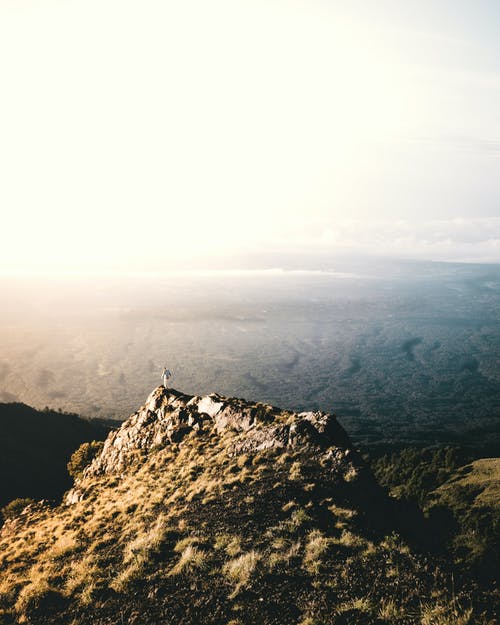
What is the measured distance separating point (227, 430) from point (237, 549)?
16416mm

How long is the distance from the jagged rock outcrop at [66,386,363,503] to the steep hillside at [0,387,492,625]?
16 centimetres

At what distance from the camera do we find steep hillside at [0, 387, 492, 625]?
12391mm

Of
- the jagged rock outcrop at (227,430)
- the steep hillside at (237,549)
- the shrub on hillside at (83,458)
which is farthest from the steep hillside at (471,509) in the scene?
the shrub on hillside at (83,458)

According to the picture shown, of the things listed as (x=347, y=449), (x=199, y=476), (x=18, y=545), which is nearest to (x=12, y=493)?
(x=18, y=545)

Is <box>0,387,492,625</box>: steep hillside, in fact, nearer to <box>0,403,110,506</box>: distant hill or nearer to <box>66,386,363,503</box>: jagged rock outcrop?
<box>66,386,363,503</box>: jagged rock outcrop

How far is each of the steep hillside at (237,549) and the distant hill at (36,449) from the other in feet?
178

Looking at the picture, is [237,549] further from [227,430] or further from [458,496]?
[458,496]

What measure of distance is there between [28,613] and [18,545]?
10475mm

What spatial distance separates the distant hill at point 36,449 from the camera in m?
73.9

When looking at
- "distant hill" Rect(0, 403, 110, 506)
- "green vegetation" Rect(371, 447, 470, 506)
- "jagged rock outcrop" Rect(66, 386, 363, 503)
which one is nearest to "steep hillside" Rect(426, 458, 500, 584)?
"green vegetation" Rect(371, 447, 470, 506)

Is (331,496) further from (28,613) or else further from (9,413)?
(9,413)

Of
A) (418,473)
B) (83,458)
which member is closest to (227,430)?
(83,458)

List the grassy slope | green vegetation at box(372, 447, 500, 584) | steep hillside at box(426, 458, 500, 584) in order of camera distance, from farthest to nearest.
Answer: the grassy slope → steep hillside at box(426, 458, 500, 584) → green vegetation at box(372, 447, 500, 584)

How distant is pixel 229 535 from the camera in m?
17.0
